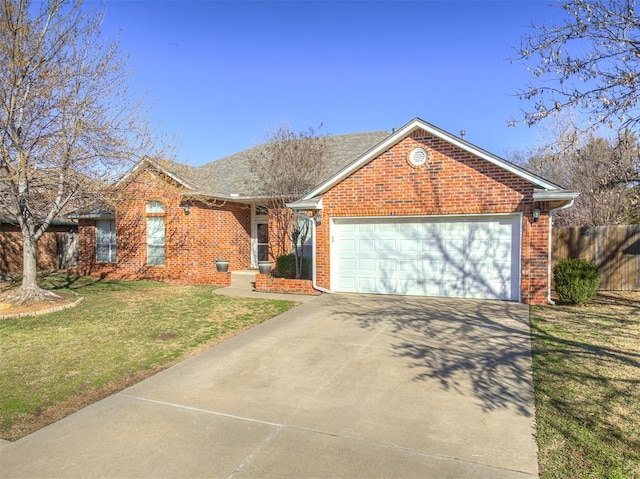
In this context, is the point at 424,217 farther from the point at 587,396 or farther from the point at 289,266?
the point at 587,396

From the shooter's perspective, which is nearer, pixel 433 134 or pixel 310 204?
pixel 433 134

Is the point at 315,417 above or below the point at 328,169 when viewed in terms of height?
below

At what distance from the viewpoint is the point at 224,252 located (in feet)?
55.4

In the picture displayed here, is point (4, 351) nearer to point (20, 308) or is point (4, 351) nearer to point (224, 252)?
point (20, 308)

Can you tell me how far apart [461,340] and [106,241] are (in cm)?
1528

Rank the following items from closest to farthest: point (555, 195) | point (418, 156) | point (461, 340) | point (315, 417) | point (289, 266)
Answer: point (315, 417) → point (461, 340) → point (555, 195) → point (418, 156) → point (289, 266)

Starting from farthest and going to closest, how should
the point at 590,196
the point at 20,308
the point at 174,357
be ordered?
the point at 590,196, the point at 20,308, the point at 174,357

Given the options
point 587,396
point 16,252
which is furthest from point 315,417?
point 16,252

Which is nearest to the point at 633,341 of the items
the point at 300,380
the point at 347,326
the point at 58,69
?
the point at 347,326

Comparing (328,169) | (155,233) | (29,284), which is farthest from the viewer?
(155,233)

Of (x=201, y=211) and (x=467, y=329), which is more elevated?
(x=201, y=211)

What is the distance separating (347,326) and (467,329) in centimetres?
228

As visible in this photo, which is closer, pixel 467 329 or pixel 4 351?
pixel 4 351

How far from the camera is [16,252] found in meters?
19.9
